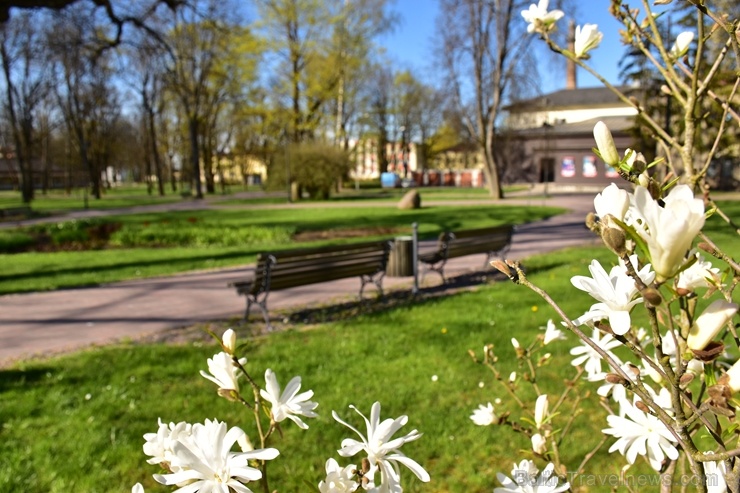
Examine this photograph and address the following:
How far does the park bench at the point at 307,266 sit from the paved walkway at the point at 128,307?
0.72m

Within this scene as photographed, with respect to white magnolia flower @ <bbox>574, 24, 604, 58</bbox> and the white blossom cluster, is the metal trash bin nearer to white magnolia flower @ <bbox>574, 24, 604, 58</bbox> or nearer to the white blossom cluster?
white magnolia flower @ <bbox>574, 24, 604, 58</bbox>

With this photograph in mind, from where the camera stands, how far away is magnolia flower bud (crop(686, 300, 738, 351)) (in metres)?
0.66

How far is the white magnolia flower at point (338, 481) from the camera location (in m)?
0.91

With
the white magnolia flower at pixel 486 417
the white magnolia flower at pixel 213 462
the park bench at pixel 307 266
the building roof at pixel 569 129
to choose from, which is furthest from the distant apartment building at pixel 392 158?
the white magnolia flower at pixel 213 462

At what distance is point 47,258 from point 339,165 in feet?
57.9

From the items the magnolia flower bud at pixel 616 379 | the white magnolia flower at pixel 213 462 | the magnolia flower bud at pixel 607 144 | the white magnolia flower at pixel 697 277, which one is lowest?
the white magnolia flower at pixel 213 462

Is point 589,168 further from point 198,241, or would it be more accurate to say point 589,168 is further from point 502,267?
point 502,267

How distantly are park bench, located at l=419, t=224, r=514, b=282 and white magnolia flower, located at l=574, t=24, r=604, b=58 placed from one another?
646cm

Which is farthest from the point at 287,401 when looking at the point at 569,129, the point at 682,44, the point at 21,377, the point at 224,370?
the point at 569,129

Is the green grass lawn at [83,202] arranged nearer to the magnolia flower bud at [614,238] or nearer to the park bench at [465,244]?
the park bench at [465,244]

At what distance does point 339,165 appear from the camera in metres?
28.2

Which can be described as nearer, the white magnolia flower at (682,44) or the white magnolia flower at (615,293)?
the white magnolia flower at (615,293)

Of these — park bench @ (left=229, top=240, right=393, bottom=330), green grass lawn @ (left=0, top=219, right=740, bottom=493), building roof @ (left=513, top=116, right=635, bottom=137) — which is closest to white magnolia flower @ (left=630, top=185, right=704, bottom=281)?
green grass lawn @ (left=0, top=219, right=740, bottom=493)

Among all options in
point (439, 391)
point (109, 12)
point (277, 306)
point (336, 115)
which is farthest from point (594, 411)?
point (336, 115)
